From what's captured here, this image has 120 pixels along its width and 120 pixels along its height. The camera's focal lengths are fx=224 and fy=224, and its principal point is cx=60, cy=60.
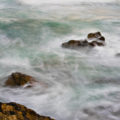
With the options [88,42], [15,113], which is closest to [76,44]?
[88,42]

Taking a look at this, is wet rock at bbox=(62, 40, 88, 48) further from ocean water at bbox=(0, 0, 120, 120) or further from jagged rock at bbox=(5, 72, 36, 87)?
jagged rock at bbox=(5, 72, 36, 87)

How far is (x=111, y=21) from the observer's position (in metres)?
13.5

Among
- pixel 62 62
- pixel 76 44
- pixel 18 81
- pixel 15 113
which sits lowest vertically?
pixel 15 113

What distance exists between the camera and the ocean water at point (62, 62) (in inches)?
221

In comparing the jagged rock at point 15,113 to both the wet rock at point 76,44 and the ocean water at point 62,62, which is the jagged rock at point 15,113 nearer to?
the ocean water at point 62,62

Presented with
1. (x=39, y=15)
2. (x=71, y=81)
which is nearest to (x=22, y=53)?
(x=71, y=81)

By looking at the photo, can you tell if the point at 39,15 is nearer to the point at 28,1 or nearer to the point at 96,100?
the point at 28,1

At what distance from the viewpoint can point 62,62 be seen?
8.00 metres

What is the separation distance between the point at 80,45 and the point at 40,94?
145 inches

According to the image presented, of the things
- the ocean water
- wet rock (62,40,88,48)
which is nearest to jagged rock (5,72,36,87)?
the ocean water

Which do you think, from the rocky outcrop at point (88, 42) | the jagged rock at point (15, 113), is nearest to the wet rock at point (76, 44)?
the rocky outcrop at point (88, 42)

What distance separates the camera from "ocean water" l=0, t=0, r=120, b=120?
18.4 ft

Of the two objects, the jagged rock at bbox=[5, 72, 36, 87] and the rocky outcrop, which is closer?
the jagged rock at bbox=[5, 72, 36, 87]

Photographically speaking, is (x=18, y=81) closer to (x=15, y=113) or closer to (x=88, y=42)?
(x=15, y=113)
